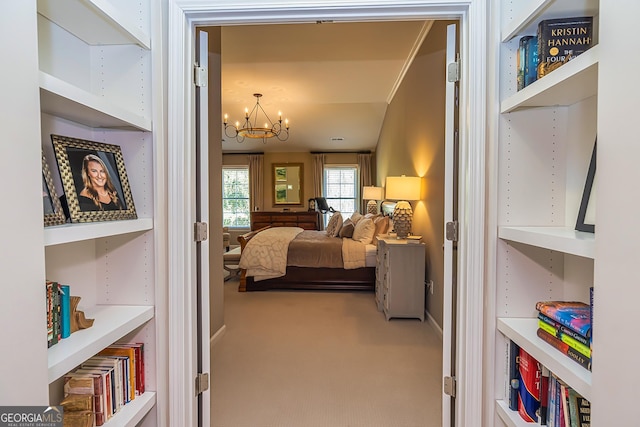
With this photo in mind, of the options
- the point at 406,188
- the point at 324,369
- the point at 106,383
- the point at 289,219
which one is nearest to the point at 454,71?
the point at 106,383

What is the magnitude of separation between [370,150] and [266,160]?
265cm

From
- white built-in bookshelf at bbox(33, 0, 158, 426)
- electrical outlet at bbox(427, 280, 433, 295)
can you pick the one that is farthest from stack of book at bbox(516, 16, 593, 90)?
electrical outlet at bbox(427, 280, 433, 295)

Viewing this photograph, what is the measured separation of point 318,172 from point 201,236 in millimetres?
7436

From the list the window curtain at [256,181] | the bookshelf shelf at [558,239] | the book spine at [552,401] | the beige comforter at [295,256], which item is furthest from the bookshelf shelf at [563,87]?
the window curtain at [256,181]

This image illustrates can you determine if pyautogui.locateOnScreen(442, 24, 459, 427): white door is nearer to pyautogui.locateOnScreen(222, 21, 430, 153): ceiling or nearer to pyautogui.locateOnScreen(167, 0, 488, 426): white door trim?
pyautogui.locateOnScreen(167, 0, 488, 426): white door trim

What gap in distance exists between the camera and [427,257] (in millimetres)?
3723

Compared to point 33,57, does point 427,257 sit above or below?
below

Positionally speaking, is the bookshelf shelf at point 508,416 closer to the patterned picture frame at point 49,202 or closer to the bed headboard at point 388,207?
the patterned picture frame at point 49,202

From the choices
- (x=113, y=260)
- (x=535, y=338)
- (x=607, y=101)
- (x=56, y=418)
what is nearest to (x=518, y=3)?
(x=607, y=101)

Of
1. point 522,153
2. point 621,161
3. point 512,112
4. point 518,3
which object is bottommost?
point 621,161

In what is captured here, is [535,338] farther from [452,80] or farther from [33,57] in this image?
[33,57]

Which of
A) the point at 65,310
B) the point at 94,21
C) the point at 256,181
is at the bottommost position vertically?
the point at 65,310

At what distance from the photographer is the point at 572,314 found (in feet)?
3.80

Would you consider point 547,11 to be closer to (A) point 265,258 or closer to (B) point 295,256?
(B) point 295,256
